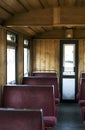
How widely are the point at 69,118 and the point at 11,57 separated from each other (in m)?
2.06

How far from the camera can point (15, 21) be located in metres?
4.86

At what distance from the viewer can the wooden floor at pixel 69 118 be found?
225 inches

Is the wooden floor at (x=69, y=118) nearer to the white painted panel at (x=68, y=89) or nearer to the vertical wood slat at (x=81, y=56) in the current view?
the white painted panel at (x=68, y=89)

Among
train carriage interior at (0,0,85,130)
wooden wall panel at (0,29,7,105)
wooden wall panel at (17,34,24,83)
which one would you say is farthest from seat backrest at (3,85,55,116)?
wooden wall panel at (17,34,24,83)

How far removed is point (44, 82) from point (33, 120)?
349 cm

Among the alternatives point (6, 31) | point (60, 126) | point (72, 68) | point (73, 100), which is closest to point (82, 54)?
point (72, 68)

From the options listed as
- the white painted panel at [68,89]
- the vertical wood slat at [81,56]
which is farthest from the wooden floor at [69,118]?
the vertical wood slat at [81,56]

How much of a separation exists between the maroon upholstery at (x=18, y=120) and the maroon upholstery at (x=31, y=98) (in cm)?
165

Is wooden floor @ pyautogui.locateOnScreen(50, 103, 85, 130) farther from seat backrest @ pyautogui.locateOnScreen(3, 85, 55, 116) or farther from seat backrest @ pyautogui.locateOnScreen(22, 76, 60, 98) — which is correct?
seat backrest @ pyautogui.locateOnScreen(3, 85, 55, 116)

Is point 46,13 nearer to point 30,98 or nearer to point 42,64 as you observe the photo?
point 30,98

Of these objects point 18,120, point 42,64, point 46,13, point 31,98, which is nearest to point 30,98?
point 31,98

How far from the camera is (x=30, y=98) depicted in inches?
180

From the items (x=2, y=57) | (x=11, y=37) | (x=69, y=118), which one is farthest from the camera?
(x=69, y=118)

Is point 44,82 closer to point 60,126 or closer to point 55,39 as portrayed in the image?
point 60,126
